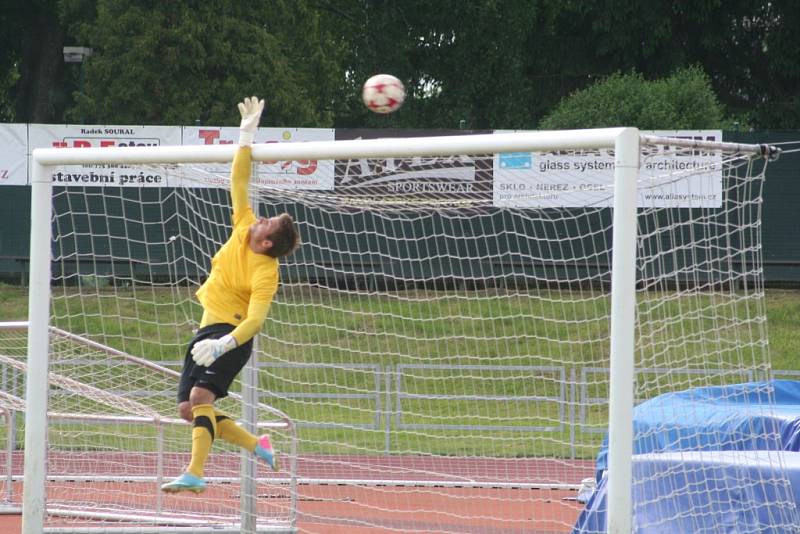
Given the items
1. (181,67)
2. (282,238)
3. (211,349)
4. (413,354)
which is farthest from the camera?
(181,67)

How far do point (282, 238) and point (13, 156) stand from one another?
50.4 ft

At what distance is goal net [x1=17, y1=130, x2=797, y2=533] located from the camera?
734cm

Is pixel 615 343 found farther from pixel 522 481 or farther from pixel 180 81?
pixel 180 81

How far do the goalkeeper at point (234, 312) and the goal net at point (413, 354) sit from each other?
36cm

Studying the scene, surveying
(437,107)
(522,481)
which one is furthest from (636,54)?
(522,481)

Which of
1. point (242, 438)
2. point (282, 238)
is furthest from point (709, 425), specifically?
point (282, 238)

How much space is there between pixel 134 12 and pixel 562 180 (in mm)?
12144

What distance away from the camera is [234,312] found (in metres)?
7.06

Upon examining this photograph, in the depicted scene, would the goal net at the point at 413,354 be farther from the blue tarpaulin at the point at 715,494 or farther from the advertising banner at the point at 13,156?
the advertising banner at the point at 13,156

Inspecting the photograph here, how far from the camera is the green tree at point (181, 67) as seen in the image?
25.5 m

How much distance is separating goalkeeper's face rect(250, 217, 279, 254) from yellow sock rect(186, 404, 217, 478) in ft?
3.11

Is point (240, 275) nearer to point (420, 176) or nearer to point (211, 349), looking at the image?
point (211, 349)

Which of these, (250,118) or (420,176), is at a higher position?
(420,176)

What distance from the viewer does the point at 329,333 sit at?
46.1 ft
